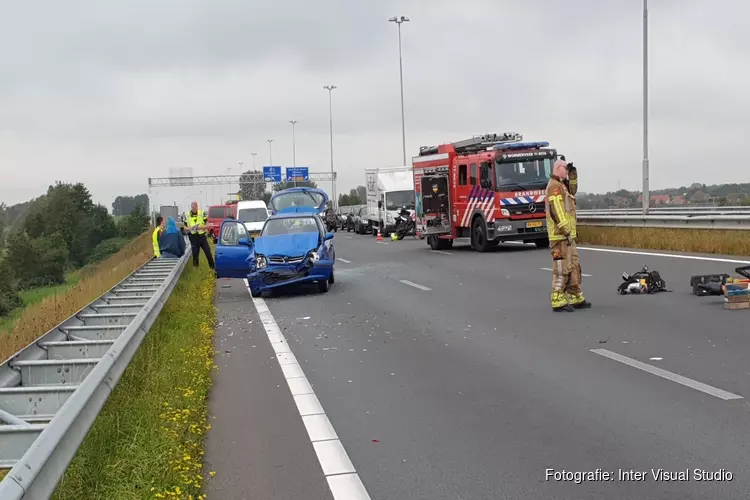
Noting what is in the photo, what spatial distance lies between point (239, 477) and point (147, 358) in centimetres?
384

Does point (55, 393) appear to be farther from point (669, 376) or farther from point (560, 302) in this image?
point (560, 302)

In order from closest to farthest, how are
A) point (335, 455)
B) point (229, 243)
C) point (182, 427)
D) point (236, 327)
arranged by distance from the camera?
point (335, 455) → point (182, 427) → point (236, 327) → point (229, 243)

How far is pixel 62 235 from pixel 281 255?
11022cm

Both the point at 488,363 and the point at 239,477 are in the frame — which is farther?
the point at 488,363

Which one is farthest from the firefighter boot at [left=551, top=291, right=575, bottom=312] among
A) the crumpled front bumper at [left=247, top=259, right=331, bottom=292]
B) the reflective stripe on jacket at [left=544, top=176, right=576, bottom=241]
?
the crumpled front bumper at [left=247, top=259, right=331, bottom=292]

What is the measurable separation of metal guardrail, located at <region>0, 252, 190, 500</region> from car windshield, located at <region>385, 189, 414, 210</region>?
30626mm

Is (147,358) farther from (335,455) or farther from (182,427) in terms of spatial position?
(335,455)

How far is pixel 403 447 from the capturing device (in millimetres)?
5520

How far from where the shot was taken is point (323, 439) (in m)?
5.80

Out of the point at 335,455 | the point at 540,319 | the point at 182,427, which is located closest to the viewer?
the point at 335,455

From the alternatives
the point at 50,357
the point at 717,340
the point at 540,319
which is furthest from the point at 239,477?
the point at 540,319

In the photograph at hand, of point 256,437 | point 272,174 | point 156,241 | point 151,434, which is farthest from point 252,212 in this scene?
point 272,174

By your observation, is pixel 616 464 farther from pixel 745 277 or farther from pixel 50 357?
pixel 745 277

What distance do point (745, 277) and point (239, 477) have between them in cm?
869
